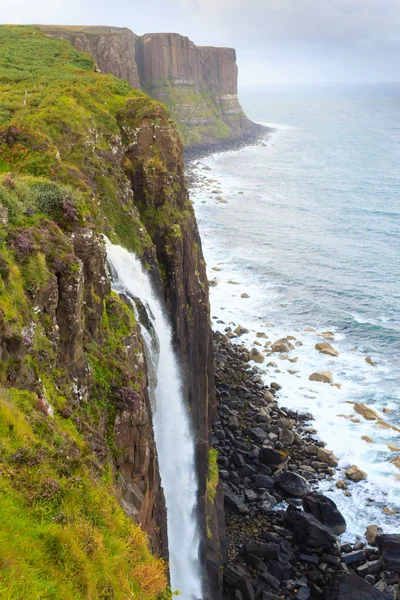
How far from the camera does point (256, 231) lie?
262 feet

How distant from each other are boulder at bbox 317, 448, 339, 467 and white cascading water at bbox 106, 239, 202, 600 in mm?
12254

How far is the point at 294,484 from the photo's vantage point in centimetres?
3133

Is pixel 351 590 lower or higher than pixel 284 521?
higher

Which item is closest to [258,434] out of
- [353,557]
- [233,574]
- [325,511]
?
[325,511]

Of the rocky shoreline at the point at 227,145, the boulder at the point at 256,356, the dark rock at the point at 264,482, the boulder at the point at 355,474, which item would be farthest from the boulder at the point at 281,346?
the rocky shoreline at the point at 227,145

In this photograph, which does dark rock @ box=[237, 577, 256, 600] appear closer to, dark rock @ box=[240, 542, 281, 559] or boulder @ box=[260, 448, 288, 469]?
dark rock @ box=[240, 542, 281, 559]

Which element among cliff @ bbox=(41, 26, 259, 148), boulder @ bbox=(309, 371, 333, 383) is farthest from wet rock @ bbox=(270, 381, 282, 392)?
cliff @ bbox=(41, 26, 259, 148)

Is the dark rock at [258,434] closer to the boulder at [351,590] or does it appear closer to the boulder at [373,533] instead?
the boulder at [373,533]

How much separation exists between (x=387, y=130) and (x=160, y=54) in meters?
89.5

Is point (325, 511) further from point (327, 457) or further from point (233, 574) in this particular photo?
point (233, 574)

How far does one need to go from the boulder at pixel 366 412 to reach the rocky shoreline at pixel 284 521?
3.96m

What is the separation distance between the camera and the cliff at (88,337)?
970cm

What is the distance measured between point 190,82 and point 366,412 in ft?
497

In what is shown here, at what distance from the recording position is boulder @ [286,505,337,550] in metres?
27.3
